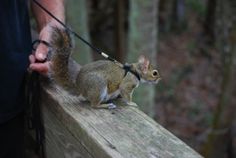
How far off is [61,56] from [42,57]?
63mm

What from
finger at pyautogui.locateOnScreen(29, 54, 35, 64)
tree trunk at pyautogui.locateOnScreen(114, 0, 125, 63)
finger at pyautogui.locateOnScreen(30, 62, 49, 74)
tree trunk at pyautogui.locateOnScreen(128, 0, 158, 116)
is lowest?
tree trunk at pyautogui.locateOnScreen(114, 0, 125, 63)

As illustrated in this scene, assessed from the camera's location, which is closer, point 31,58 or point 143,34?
point 31,58

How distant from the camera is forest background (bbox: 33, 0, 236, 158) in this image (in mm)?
4719

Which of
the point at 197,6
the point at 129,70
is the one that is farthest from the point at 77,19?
the point at 197,6

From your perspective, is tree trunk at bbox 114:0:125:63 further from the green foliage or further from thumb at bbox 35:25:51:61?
thumb at bbox 35:25:51:61

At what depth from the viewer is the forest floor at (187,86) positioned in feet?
26.3

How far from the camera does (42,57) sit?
1741 millimetres

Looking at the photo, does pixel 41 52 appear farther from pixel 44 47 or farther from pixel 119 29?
pixel 119 29

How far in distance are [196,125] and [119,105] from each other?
6.67 m

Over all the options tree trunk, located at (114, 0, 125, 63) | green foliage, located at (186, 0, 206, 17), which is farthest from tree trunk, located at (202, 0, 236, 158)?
green foliage, located at (186, 0, 206, 17)

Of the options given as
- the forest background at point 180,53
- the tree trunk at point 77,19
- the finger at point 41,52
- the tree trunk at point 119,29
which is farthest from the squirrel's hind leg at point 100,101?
the tree trunk at point 119,29

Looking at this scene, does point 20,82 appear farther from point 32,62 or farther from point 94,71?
point 94,71

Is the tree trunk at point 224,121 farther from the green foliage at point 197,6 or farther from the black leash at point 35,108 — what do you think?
the green foliage at point 197,6

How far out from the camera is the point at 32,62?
174 centimetres
